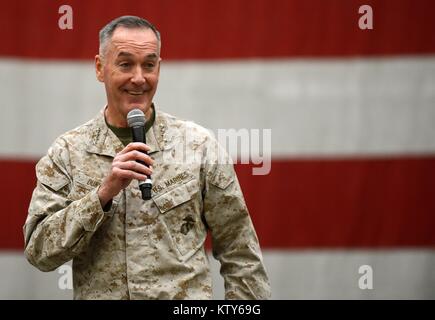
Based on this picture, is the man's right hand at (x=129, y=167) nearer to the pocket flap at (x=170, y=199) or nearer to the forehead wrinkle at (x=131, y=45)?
the pocket flap at (x=170, y=199)

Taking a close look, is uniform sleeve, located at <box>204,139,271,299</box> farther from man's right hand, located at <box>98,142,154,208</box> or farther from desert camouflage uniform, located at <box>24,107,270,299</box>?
man's right hand, located at <box>98,142,154,208</box>

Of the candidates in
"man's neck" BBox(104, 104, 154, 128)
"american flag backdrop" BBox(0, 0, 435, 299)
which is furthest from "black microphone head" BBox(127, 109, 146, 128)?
"american flag backdrop" BBox(0, 0, 435, 299)

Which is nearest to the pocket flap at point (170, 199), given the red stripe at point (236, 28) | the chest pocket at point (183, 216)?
the chest pocket at point (183, 216)

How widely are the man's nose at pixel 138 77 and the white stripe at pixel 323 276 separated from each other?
901mm

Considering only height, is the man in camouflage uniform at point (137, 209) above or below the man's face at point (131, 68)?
below

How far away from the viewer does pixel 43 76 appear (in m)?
2.24

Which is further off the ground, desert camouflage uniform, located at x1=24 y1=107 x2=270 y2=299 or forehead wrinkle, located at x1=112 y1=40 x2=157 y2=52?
forehead wrinkle, located at x1=112 y1=40 x2=157 y2=52

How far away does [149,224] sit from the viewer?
1532 mm

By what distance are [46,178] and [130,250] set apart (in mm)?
252

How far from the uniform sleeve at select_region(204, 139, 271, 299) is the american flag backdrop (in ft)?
1.97

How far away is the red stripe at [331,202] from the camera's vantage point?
2.21m

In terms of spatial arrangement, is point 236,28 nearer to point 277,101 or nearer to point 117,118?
point 277,101

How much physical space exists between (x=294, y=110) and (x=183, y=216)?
0.79m

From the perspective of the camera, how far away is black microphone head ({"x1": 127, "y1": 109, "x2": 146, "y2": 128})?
1.45 m
